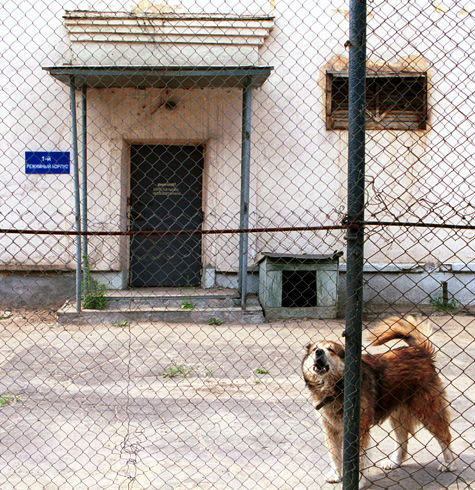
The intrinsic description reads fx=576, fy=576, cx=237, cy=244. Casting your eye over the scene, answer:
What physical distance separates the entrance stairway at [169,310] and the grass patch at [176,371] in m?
2.09

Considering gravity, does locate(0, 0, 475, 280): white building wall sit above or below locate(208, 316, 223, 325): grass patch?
above

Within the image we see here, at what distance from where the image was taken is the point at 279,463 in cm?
382

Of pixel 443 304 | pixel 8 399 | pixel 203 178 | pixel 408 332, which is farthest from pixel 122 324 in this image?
pixel 408 332

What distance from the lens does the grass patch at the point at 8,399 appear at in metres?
5.02

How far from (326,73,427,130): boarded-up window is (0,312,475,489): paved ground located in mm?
3611

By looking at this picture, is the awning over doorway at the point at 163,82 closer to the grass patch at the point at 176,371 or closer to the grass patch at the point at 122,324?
the grass patch at the point at 122,324

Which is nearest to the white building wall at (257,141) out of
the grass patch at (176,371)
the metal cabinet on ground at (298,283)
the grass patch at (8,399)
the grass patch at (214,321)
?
the metal cabinet on ground at (298,283)

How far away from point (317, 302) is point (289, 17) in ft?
14.9

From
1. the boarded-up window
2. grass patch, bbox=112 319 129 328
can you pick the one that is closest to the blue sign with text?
grass patch, bbox=112 319 129 328

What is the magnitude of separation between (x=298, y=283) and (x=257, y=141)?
7.82 ft

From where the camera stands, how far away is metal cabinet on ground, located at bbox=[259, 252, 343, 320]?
8562 millimetres

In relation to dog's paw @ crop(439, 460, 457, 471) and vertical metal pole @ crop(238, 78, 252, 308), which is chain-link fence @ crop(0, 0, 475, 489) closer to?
vertical metal pole @ crop(238, 78, 252, 308)

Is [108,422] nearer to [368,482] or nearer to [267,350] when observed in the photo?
[368,482]

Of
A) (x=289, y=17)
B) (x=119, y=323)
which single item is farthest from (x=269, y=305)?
(x=289, y=17)
